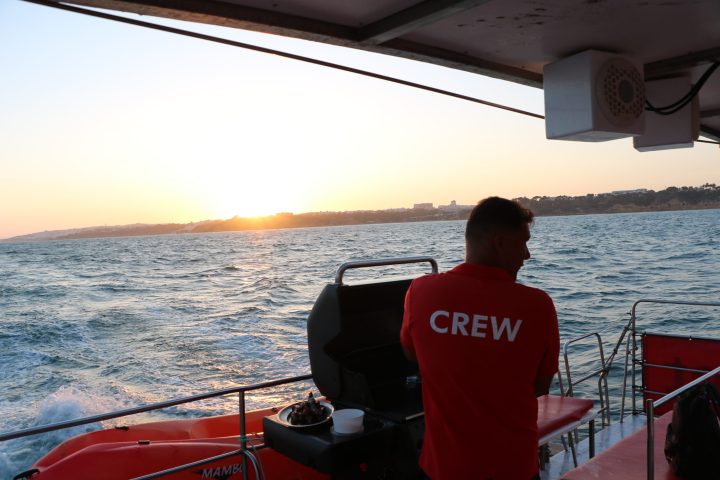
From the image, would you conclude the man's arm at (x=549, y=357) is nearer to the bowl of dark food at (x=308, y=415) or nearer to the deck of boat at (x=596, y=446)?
the bowl of dark food at (x=308, y=415)

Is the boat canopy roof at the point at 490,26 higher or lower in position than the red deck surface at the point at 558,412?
higher

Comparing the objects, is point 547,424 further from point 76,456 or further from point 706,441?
point 76,456

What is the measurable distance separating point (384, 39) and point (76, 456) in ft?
11.6

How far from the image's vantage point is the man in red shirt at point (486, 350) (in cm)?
165

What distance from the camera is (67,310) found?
2161cm

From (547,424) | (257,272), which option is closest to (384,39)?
(547,424)

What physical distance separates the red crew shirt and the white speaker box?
5.66 ft

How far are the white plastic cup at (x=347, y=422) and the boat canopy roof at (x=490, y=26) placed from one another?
157 cm

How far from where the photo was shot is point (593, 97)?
3047mm

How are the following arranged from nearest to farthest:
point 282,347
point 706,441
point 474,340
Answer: point 474,340 < point 706,441 < point 282,347

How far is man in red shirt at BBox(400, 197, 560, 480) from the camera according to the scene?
1654mm

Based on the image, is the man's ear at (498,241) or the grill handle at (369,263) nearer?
the man's ear at (498,241)

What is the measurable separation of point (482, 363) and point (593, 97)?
1.96m

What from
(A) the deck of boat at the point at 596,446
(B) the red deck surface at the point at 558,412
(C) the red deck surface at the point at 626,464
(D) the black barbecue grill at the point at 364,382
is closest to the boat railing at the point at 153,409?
(D) the black barbecue grill at the point at 364,382
